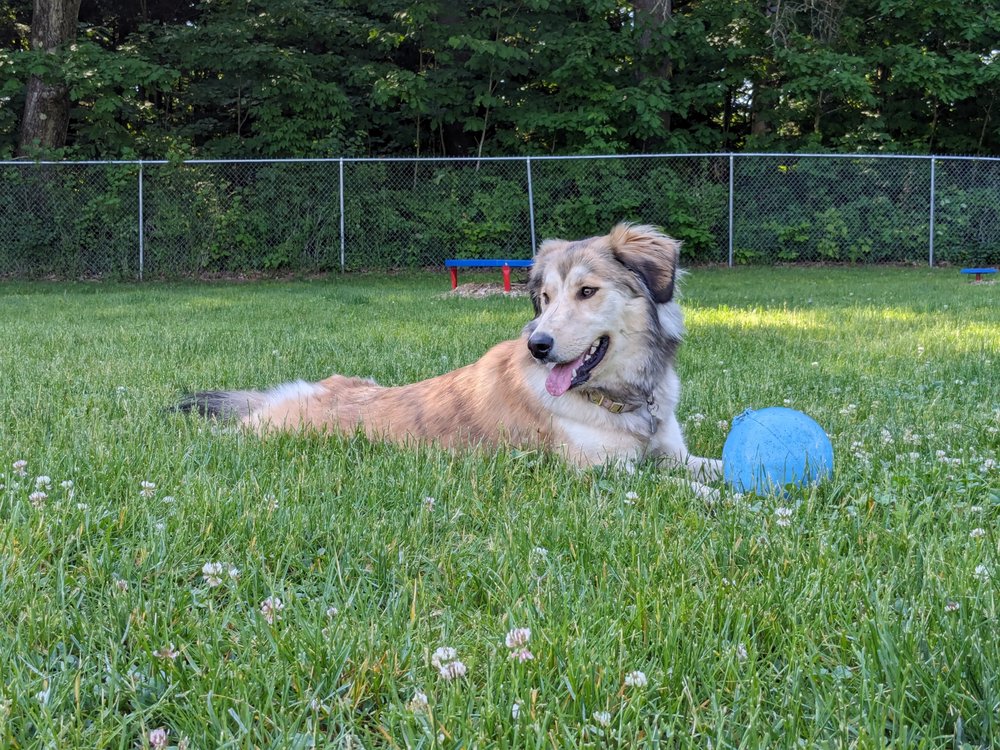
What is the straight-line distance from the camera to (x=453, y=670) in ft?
5.73

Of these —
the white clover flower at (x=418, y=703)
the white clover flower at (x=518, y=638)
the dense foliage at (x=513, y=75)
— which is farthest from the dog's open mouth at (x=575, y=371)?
the dense foliage at (x=513, y=75)

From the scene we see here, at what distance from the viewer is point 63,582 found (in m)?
2.21

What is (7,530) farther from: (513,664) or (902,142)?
(902,142)

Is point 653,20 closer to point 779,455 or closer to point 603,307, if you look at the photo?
point 603,307

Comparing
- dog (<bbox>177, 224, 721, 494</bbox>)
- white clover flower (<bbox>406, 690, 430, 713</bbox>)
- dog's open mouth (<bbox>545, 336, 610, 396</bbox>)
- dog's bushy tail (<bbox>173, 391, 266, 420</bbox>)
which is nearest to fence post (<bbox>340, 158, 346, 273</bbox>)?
dog's bushy tail (<bbox>173, 391, 266, 420</bbox>)

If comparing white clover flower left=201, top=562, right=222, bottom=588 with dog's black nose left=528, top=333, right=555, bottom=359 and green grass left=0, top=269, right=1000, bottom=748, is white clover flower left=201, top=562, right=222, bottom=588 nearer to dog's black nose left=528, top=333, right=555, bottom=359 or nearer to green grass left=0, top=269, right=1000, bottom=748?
green grass left=0, top=269, right=1000, bottom=748

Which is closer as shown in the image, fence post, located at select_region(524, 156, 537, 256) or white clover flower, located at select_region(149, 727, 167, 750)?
white clover flower, located at select_region(149, 727, 167, 750)

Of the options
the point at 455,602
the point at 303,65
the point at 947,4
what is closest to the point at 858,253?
the point at 947,4

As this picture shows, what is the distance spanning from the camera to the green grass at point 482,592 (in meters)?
1.62

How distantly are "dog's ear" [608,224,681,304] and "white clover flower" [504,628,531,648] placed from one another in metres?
2.59

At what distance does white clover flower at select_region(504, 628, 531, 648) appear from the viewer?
1.84 meters

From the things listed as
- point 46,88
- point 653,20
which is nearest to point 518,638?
point 46,88

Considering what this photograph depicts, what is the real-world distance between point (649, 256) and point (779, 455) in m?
1.33

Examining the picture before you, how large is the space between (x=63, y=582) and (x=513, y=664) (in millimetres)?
1226
